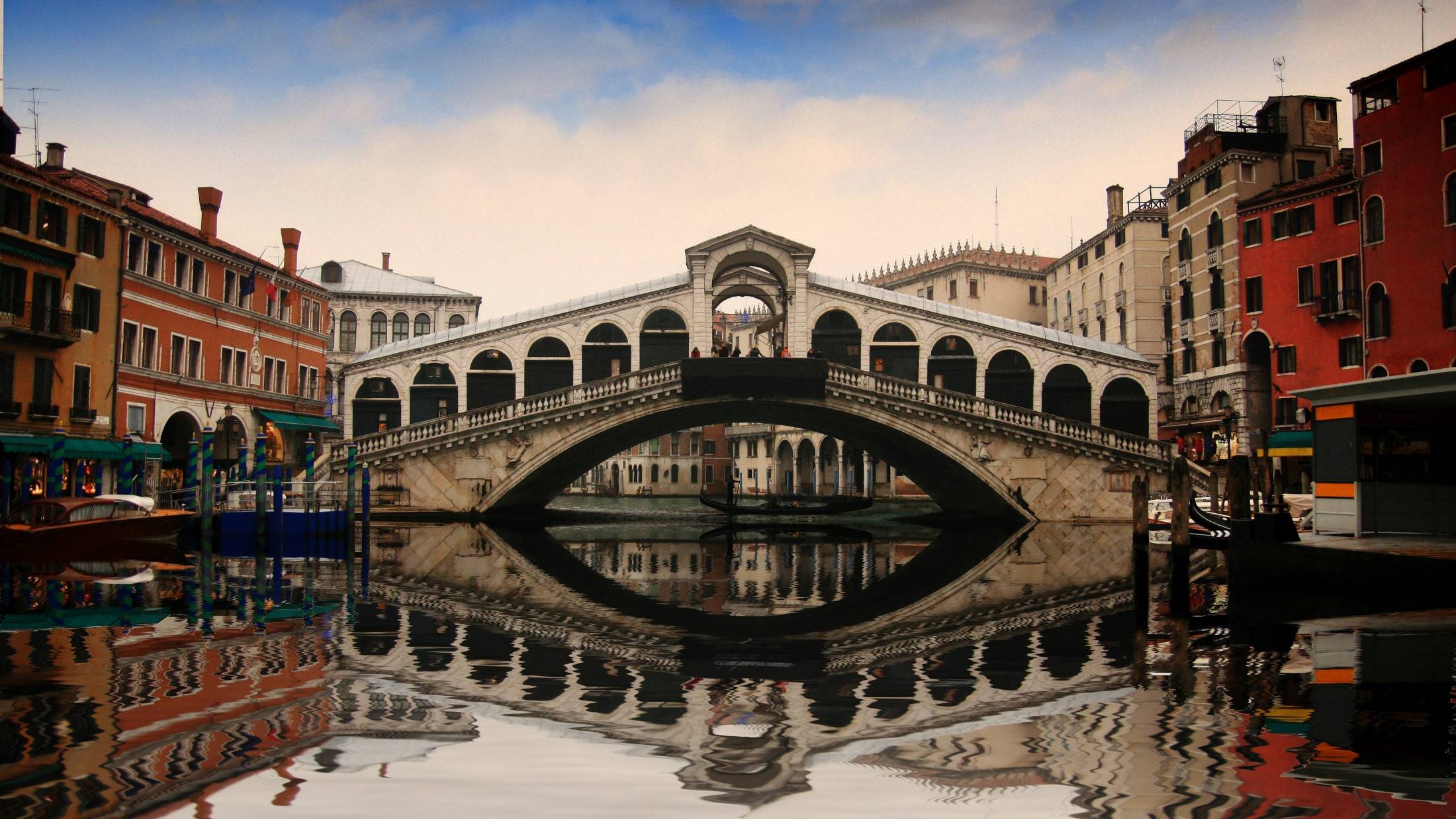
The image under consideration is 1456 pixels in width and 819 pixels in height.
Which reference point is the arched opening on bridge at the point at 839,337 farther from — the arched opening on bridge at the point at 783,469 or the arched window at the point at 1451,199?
the arched opening on bridge at the point at 783,469

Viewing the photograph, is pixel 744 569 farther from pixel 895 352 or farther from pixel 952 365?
pixel 952 365

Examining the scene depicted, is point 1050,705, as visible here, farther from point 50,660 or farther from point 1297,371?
point 1297,371

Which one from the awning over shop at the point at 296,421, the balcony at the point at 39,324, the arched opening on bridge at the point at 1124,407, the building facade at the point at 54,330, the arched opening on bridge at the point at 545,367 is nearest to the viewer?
the balcony at the point at 39,324

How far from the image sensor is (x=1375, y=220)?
31.7 meters

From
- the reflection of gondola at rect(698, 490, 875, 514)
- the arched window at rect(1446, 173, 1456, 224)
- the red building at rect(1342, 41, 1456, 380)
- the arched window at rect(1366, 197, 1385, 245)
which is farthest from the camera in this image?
the reflection of gondola at rect(698, 490, 875, 514)

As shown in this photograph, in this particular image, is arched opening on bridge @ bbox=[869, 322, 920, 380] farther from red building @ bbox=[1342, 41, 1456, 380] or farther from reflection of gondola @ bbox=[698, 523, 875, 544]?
red building @ bbox=[1342, 41, 1456, 380]

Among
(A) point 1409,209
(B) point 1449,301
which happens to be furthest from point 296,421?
(B) point 1449,301

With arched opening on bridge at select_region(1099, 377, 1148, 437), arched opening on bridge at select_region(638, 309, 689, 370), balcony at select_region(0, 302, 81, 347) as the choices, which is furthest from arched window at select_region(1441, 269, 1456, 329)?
balcony at select_region(0, 302, 81, 347)

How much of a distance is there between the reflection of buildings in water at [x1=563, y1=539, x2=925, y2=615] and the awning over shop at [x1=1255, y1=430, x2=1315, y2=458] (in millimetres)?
12166

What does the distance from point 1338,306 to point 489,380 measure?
27.7 meters

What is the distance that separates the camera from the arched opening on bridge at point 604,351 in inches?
1522

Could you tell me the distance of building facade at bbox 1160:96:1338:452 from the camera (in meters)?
37.3

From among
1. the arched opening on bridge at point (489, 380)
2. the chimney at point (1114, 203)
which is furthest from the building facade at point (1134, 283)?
the arched opening on bridge at point (489, 380)

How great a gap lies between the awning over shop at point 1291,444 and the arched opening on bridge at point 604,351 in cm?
2080
